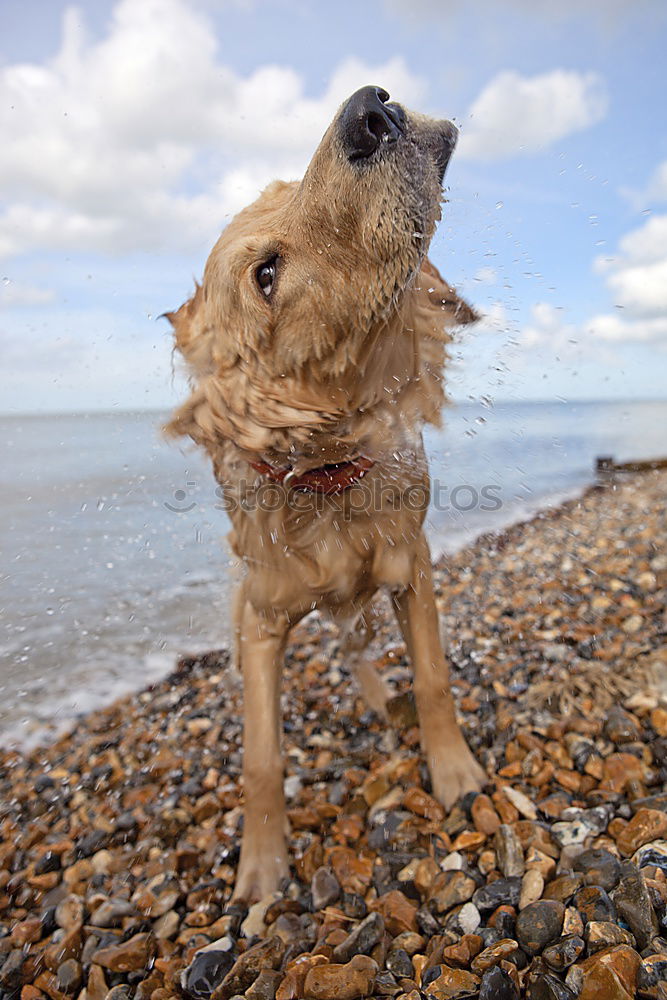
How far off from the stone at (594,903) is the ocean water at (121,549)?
1.35 metres

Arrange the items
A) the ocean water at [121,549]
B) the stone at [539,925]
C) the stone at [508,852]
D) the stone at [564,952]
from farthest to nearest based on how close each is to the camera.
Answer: the ocean water at [121,549]
the stone at [508,852]
the stone at [539,925]
the stone at [564,952]

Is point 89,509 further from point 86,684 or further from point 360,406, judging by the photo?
point 360,406

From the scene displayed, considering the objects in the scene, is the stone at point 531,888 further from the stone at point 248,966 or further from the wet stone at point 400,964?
the stone at point 248,966

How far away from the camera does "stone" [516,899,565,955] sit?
4.93 ft

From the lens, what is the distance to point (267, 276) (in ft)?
5.93

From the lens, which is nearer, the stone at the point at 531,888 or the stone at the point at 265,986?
the stone at the point at 265,986

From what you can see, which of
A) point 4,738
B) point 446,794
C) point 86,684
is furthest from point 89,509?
point 446,794

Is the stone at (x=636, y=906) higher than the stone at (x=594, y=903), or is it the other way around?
the stone at (x=636, y=906)

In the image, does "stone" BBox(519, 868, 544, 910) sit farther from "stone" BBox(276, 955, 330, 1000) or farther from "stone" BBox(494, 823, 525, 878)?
"stone" BBox(276, 955, 330, 1000)

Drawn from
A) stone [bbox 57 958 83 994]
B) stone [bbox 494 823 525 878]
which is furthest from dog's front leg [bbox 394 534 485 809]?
stone [bbox 57 958 83 994]

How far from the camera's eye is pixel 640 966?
133 cm

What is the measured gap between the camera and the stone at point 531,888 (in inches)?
66.9

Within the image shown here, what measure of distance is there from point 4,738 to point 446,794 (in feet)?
8.01

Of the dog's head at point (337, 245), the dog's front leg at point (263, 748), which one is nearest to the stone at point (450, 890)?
the dog's front leg at point (263, 748)
